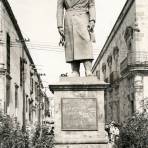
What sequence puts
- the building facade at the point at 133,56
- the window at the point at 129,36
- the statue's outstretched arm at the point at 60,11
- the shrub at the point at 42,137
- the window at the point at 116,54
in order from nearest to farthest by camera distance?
the statue's outstretched arm at the point at 60,11 → the shrub at the point at 42,137 → the building facade at the point at 133,56 → the window at the point at 129,36 → the window at the point at 116,54

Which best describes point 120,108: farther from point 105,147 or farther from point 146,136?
point 105,147

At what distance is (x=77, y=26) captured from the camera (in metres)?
11.1

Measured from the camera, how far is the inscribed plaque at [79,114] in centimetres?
1068

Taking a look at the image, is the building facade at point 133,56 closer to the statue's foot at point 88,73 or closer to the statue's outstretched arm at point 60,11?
the statue's foot at point 88,73

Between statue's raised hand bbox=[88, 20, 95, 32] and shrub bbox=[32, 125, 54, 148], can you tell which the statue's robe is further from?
shrub bbox=[32, 125, 54, 148]

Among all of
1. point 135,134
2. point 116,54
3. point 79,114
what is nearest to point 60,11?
point 79,114

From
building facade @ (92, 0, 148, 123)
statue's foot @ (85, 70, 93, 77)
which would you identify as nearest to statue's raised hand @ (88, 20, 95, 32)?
statue's foot @ (85, 70, 93, 77)

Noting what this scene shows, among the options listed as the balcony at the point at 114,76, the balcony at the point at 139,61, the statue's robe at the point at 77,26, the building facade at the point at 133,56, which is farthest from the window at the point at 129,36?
the statue's robe at the point at 77,26

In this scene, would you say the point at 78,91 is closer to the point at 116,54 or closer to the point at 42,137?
the point at 42,137

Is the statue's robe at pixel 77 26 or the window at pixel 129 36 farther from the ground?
the window at pixel 129 36

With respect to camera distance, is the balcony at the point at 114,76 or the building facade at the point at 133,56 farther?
the balcony at the point at 114,76

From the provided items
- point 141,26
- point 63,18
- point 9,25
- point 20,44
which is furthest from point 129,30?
point 63,18

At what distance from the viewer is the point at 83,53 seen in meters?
11.1

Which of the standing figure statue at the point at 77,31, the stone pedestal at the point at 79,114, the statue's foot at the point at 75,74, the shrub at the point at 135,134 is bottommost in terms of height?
the shrub at the point at 135,134
